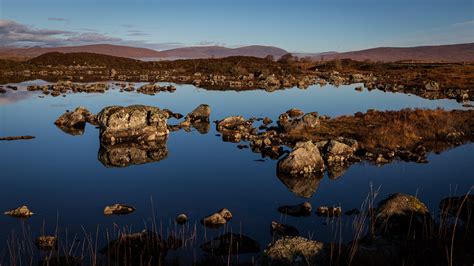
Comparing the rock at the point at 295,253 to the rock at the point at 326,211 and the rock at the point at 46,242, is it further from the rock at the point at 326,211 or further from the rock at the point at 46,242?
the rock at the point at 46,242

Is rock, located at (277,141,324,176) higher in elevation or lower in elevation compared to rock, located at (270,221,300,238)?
higher

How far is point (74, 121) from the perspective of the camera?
33594 mm

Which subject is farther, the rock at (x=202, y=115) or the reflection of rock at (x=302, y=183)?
the rock at (x=202, y=115)

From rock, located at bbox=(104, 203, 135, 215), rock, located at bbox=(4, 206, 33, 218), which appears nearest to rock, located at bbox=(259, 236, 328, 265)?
rock, located at bbox=(104, 203, 135, 215)

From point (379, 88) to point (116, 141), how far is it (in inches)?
1961

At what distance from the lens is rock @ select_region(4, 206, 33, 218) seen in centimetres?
1527

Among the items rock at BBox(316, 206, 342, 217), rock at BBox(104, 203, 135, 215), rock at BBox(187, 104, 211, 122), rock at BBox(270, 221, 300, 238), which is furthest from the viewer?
rock at BBox(187, 104, 211, 122)

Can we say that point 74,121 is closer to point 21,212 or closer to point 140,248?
point 21,212

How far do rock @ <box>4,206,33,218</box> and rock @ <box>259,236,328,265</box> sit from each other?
10.0 meters

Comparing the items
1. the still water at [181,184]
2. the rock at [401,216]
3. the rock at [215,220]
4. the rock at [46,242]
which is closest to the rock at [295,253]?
the still water at [181,184]

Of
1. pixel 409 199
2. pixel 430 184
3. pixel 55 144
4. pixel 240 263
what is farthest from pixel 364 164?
pixel 55 144

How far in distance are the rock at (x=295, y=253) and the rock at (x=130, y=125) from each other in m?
20.0

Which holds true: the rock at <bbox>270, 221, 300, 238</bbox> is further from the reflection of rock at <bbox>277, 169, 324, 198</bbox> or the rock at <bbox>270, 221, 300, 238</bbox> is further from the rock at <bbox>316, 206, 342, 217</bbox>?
the reflection of rock at <bbox>277, 169, 324, 198</bbox>

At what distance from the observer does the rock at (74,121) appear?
32.5 meters
